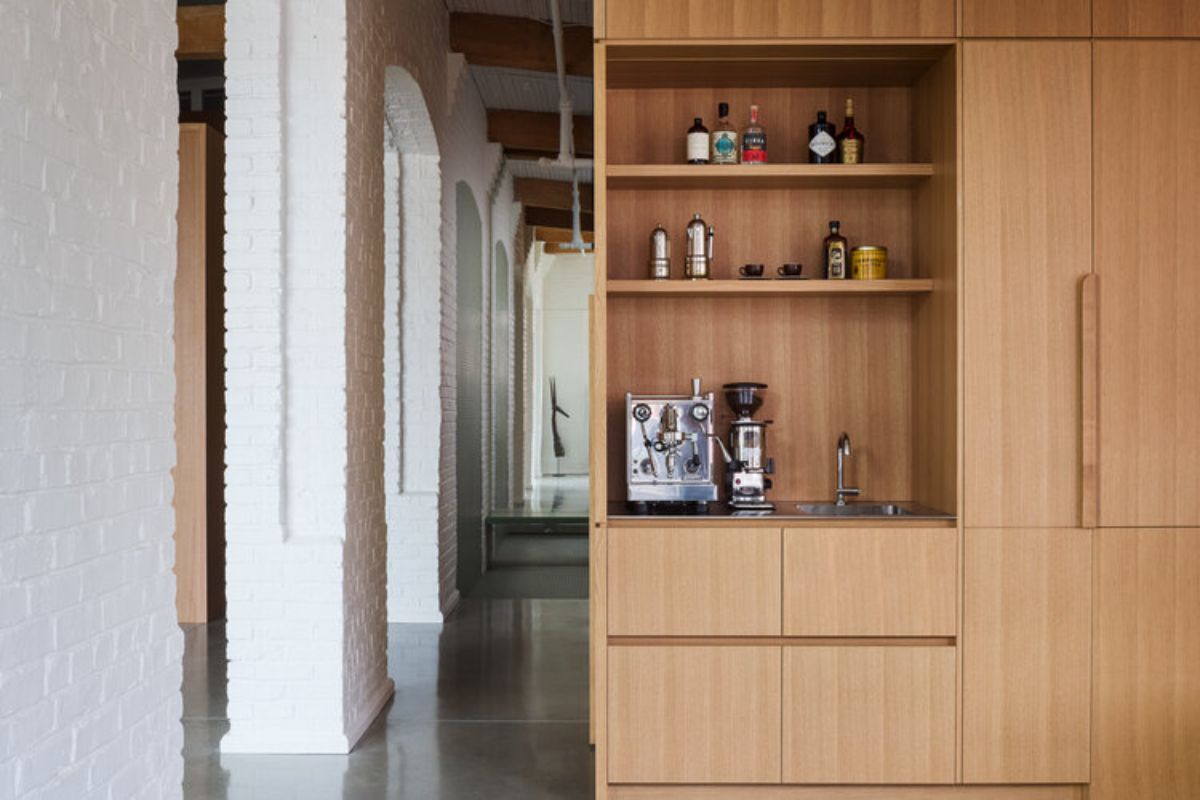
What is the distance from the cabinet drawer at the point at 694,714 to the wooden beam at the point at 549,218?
11.0 m

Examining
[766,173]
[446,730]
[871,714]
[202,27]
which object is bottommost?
[446,730]

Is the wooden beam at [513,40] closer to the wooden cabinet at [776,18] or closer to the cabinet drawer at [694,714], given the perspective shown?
the wooden cabinet at [776,18]

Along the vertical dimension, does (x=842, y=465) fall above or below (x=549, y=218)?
below

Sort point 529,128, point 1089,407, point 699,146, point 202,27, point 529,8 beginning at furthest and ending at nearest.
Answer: point 529,128, point 529,8, point 202,27, point 699,146, point 1089,407

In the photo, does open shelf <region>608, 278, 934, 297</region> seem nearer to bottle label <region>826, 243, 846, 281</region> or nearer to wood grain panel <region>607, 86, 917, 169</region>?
bottle label <region>826, 243, 846, 281</region>

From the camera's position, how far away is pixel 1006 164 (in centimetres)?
376

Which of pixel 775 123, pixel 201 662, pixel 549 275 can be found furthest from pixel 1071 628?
pixel 549 275

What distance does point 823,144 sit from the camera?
13.2 feet

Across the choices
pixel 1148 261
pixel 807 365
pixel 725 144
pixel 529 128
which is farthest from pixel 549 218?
pixel 1148 261

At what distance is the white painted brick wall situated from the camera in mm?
2156

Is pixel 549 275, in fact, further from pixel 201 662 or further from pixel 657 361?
pixel 657 361

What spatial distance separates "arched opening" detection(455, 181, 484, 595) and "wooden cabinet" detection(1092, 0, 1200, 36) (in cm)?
500

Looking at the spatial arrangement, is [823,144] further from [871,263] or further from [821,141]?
[871,263]

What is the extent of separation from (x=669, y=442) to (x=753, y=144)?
1052mm
